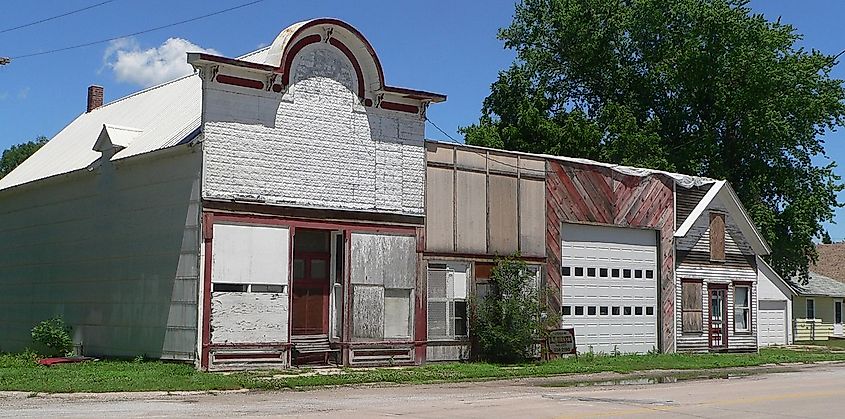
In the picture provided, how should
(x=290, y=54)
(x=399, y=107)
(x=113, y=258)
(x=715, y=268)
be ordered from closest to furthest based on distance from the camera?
(x=290, y=54)
(x=113, y=258)
(x=399, y=107)
(x=715, y=268)

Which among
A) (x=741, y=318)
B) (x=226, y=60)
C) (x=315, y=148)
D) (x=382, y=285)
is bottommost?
(x=741, y=318)

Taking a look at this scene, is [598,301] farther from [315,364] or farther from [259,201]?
[259,201]

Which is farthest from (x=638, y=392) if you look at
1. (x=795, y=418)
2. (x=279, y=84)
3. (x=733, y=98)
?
(x=733, y=98)

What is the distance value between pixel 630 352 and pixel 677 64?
25263mm

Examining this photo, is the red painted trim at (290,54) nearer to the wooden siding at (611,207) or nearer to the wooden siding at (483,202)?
the wooden siding at (483,202)

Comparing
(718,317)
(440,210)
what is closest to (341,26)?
(440,210)

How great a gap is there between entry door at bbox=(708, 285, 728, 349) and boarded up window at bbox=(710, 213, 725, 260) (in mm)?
1097

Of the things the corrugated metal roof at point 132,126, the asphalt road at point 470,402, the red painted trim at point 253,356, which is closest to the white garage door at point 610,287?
the asphalt road at point 470,402

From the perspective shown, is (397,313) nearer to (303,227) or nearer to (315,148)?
(303,227)

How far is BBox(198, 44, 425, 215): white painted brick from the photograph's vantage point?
2369 cm

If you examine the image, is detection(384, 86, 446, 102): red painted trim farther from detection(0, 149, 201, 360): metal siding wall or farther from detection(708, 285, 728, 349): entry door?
detection(708, 285, 728, 349): entry door

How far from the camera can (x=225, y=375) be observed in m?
22.0

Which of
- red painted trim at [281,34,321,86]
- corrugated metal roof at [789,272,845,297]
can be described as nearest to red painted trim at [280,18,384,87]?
red painted trim at [281,34,321,86]

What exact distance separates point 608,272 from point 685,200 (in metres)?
4.72
